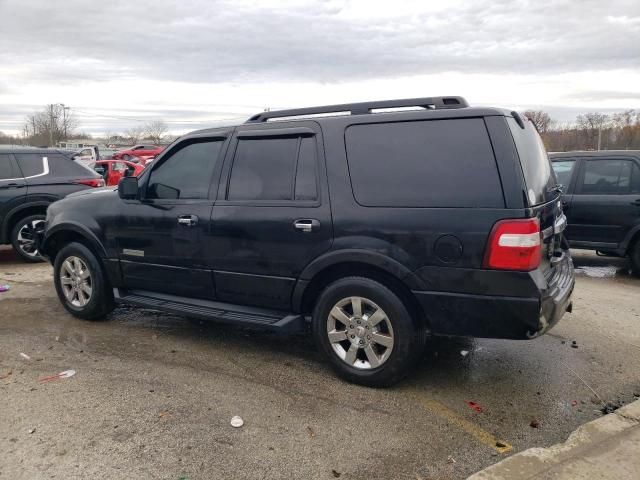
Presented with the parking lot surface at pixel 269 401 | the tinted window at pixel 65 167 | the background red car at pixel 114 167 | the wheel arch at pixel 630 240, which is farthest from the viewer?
the background red car at pixel 114 167

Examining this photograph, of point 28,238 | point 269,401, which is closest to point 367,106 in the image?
point 269,401

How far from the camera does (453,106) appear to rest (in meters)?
3.65

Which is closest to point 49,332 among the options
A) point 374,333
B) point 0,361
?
point 0,361

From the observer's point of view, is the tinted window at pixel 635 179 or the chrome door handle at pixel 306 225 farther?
the tinted window at pixel 635 179

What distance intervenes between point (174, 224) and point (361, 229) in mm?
1749

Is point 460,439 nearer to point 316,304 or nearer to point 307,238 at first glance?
point 316,304

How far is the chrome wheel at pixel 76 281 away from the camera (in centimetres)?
525

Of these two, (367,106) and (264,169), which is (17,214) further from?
(367,106)

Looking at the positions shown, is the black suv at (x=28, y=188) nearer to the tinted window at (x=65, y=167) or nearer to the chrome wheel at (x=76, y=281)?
the tinted window at (x=65, y=167)

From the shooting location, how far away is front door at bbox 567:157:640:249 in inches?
293

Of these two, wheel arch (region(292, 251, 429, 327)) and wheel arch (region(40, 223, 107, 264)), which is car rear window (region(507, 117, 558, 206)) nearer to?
wheel arch (region(292, 251, 429, 327))

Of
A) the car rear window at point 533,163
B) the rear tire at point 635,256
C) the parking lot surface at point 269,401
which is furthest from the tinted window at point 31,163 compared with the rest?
the rear tire at point 635,256

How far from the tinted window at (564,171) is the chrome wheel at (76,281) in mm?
6582

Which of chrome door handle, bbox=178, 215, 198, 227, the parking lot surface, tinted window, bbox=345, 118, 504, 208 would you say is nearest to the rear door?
the parking lot surface
